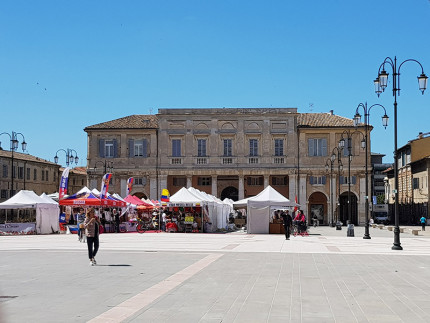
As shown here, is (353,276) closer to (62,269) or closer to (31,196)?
(62,269)

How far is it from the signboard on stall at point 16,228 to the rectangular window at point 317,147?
35.1 meters

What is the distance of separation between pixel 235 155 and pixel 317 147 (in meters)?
8.92

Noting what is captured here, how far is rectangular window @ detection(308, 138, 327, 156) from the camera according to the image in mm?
66562

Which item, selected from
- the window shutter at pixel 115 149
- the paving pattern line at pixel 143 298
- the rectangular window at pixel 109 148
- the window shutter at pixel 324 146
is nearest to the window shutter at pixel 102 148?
the rectangular window at pixel 109 148

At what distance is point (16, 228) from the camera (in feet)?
131

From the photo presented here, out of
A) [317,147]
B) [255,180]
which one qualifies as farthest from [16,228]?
[317,147]

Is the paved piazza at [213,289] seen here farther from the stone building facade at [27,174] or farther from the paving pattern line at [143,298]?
the stone building facade at [27,174]

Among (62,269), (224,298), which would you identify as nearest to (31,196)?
(62,269)

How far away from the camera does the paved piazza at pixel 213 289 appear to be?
9219 mm

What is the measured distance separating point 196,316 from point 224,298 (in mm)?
1870

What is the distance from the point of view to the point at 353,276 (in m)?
Result: 14.6

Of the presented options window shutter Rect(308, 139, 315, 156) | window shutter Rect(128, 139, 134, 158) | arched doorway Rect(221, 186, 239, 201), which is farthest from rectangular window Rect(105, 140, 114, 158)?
window shutter Rect(308, 139, 315, 156)

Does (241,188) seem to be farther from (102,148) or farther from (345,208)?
(102,148)

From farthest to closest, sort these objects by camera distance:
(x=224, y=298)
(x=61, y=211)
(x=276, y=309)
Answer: (x=61, y=211) → (x=224, y=298) → (x=276, y=309)
